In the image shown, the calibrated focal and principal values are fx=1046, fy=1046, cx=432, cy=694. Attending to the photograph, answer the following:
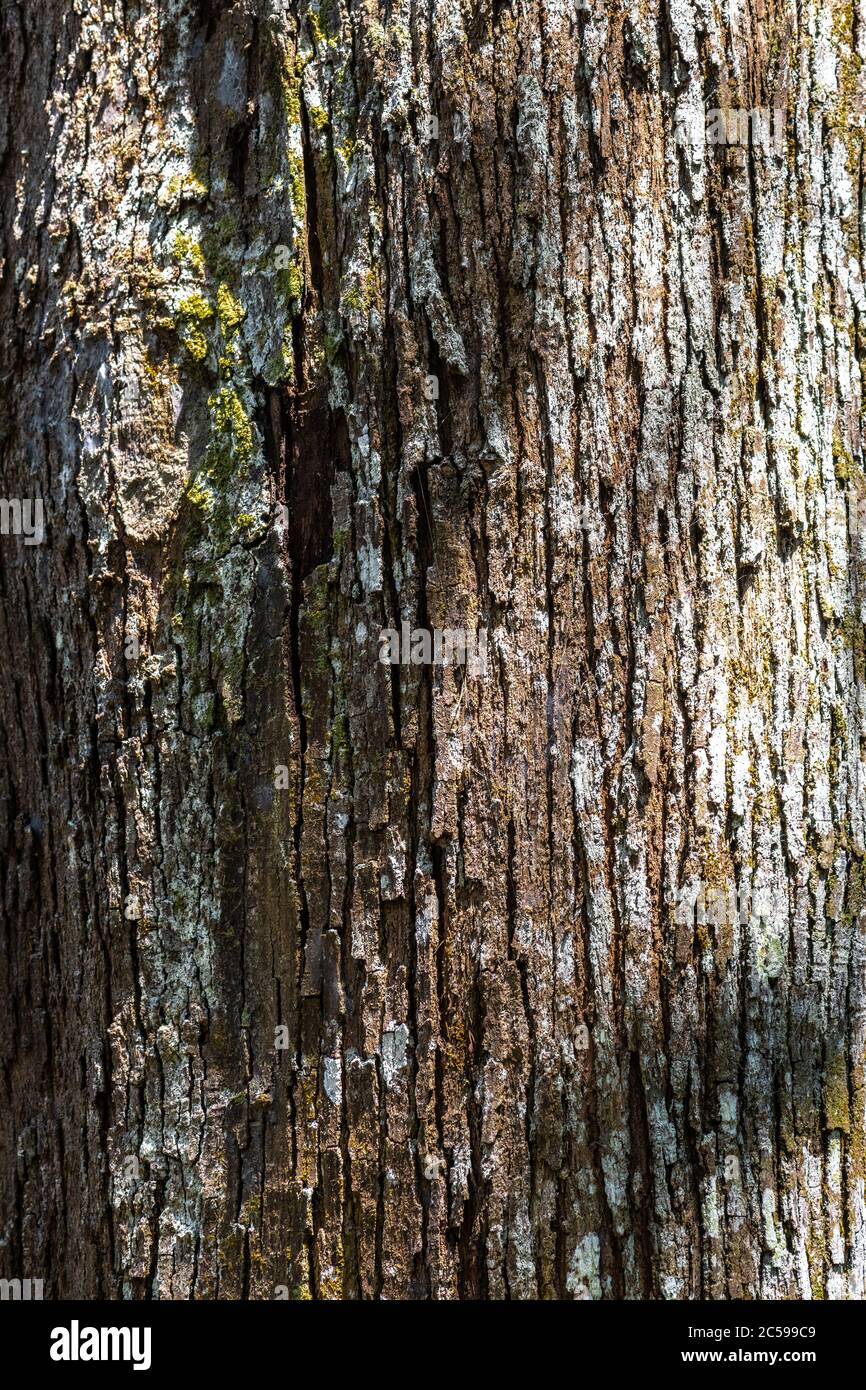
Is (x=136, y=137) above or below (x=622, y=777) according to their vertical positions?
above

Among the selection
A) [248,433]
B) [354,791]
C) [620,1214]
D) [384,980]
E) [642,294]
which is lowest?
[620,1214]

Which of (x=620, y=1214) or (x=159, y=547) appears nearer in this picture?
(x=620, y=1214)

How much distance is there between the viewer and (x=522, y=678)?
1.68 m

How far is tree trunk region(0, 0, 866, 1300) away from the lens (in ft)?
5.46

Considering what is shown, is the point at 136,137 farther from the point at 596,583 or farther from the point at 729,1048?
the point at 729,1048

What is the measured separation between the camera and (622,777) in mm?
1674

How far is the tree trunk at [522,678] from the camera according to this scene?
1.67 metres

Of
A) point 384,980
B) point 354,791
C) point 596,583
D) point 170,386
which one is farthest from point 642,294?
point 384,980

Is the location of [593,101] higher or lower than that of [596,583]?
higher

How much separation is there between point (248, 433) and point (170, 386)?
0.18 meters

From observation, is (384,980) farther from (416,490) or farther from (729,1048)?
(416,490)

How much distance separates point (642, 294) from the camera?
1.69m

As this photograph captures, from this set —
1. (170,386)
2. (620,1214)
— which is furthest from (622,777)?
(170,386)

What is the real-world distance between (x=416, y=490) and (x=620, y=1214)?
3.93 feet
